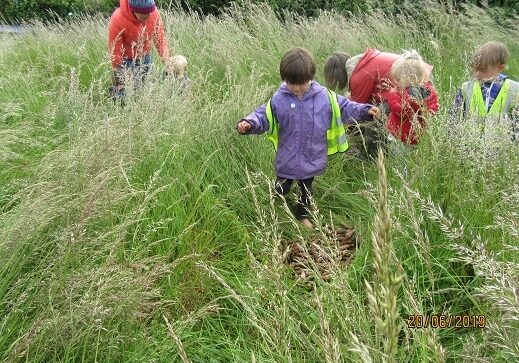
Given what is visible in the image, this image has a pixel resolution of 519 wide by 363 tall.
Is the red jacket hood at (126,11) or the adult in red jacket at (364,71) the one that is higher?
the red jacket hood at (126,11)

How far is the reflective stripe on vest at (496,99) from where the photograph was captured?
3.12 metres

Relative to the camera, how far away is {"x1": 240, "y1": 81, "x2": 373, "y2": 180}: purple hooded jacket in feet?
10.5

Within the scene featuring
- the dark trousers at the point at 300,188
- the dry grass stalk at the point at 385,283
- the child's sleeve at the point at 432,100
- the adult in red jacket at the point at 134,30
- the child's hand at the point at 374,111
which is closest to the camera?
the dry grass stalk at the point at 385,283

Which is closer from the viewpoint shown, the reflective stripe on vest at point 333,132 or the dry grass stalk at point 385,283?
the dry grass stalk at point 385,283

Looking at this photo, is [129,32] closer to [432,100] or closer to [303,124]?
[303,124]

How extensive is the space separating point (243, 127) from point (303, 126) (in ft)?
1.48

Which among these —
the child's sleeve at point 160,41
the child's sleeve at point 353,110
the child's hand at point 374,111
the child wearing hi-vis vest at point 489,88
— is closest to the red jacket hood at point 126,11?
the child's sleeve at point 160,41

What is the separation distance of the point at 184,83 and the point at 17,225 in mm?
2271

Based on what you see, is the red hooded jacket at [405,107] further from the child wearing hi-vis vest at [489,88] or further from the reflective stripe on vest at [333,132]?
the reflective stripe on vest at [333,132]

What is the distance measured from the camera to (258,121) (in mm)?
3105

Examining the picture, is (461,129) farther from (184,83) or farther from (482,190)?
(184,83)

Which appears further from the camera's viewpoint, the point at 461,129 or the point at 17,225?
the point at 461,129

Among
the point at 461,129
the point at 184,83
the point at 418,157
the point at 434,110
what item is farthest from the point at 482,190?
the point at 184,83

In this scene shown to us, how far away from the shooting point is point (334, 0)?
9.70 metres
